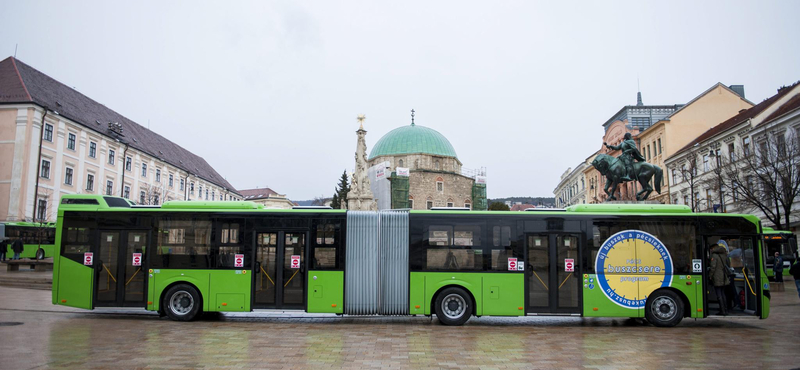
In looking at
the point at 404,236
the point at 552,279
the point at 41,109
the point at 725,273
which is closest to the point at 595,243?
the point at 552,279

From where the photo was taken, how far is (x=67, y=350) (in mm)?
9453

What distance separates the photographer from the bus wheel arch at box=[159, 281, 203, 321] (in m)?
13.6

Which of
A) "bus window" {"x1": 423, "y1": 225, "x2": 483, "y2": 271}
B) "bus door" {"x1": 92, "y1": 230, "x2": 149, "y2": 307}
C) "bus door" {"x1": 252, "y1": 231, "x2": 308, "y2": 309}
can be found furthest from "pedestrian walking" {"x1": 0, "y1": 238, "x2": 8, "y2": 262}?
"bus window" {"x1": 423, "y1": 225, "x2": 483, "y2": 271}

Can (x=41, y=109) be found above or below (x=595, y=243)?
above

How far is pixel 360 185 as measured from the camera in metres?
51.8

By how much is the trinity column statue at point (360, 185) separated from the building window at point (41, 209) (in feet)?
79.4

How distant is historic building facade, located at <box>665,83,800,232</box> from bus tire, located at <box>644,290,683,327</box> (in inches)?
769

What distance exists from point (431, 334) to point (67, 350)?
6.80 metres

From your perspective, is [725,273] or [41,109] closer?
[725,273]

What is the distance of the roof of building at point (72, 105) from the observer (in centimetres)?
4222

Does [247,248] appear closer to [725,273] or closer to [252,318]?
[252,318]

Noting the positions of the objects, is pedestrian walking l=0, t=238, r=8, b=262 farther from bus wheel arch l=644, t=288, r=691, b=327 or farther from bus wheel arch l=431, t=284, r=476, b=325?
bus wheel arch l=644, t=288, r=691, b=327

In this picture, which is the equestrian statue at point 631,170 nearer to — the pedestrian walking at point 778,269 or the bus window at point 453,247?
the bus window at point 453,247

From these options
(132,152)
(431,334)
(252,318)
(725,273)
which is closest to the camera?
(431,334)
